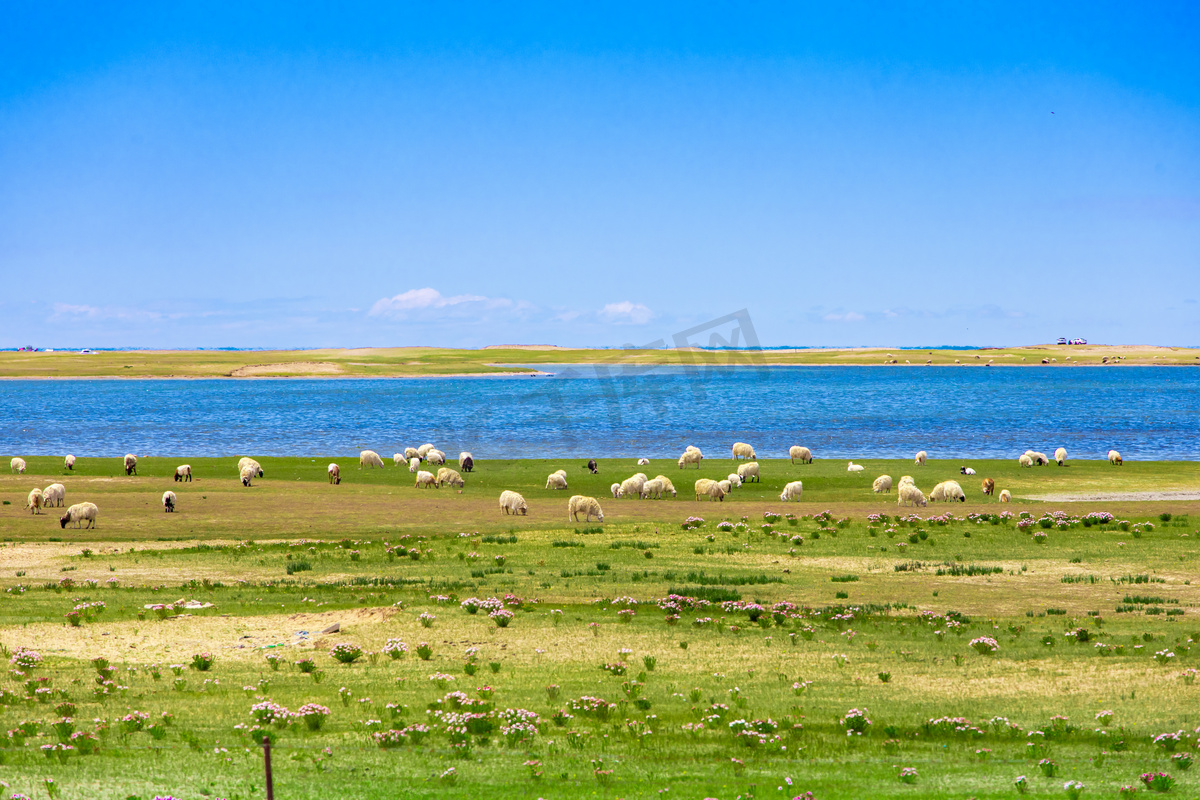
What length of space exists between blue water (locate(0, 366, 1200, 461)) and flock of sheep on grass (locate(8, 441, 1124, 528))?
813 cm

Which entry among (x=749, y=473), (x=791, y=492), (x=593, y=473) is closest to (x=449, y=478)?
(x=593, y=473)

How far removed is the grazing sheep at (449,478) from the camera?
48375mm

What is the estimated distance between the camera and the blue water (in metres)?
69.9

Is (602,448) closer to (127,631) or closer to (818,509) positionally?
(818,509)

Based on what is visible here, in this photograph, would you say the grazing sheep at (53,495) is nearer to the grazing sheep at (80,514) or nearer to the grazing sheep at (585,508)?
the grazing sheep at (80,514)

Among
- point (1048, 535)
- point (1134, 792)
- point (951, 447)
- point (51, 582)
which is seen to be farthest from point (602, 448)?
point (1134, 792)

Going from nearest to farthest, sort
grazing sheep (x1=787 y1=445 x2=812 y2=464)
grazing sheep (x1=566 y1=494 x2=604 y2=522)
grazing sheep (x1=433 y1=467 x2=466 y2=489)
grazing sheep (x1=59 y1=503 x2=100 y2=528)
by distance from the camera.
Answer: grazing sheep (x1=59 y1=503 x2=100 y2=528), grazing sheep (x1=566 y1=494 x2=604 y2=522), grazing sheep (x1=433 y1=467 x2=466 y2=489), grazing sheep (x1=787 y1=445 x2=812 y2=464)

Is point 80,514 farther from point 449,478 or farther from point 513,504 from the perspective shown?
point 449,478

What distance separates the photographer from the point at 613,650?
18.7m

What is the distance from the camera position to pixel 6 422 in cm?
9219

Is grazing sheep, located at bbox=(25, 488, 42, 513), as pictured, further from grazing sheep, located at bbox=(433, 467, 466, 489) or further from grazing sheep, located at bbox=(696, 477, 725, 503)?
grazing sheep, located at bbox=(696, 477, 725, 503)

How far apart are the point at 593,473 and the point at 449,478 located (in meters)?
8.80

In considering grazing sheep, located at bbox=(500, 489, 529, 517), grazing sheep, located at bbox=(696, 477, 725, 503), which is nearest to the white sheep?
grazing sheep, located at bbox=(696, 477, 725, 503)

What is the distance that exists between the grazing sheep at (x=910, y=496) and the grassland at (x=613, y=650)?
268 cm
